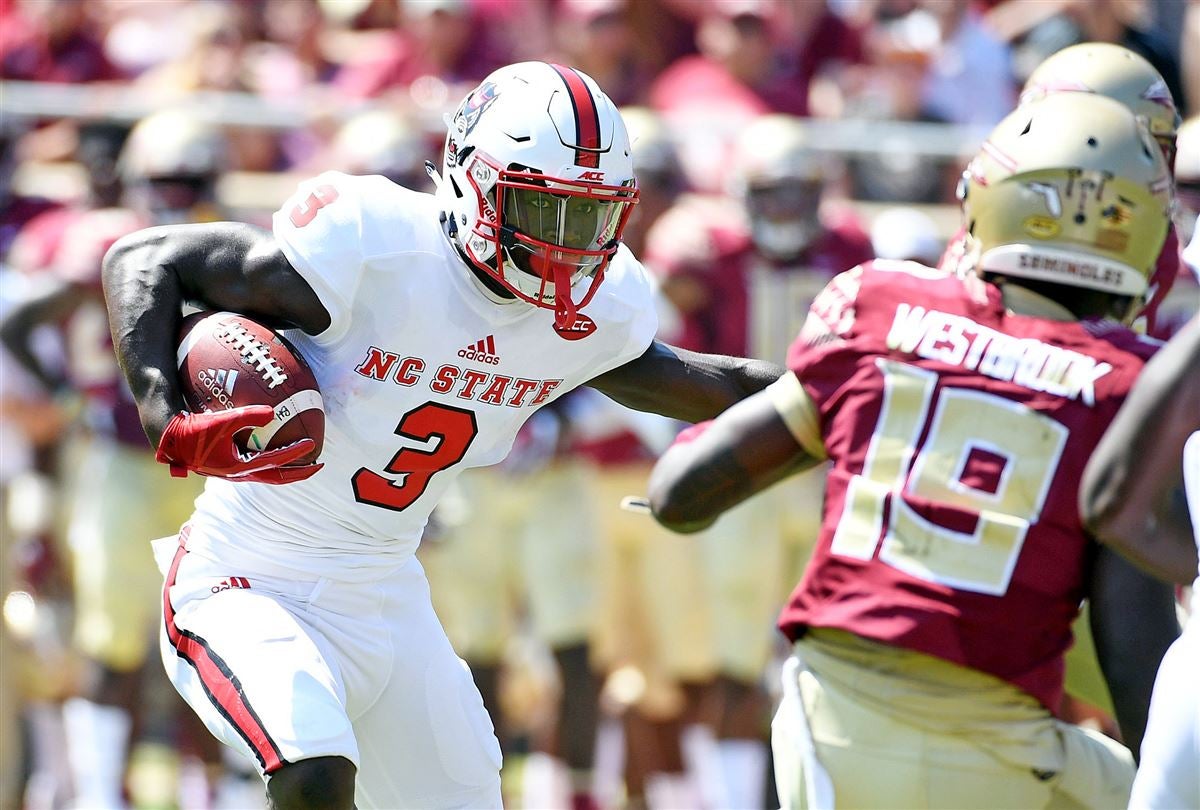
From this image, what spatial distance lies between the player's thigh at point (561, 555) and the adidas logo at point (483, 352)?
116 inches

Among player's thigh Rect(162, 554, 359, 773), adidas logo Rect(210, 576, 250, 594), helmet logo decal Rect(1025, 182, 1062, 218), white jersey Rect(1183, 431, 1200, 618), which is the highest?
helmet logo decal Rect(1025, 182, 1062, 218)

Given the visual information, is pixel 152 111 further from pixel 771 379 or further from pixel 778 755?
pixel 778 755

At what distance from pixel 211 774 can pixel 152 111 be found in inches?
99.6

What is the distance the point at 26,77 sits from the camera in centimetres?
827

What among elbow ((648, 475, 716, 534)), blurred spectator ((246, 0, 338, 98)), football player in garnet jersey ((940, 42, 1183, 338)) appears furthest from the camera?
blurred spectator ((246, 0, 338, 98))

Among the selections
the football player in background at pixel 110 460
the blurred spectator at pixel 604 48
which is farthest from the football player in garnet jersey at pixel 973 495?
the blurred spectator at pixel 604 48

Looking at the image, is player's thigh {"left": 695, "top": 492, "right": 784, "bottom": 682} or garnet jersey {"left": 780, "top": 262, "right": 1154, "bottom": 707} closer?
garnet jersey {"left": 780, "top": 262, "right": 1154, "bottom": 707}

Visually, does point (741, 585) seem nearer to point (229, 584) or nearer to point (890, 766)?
point (229, 584)

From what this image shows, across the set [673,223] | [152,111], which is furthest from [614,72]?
[152,111]

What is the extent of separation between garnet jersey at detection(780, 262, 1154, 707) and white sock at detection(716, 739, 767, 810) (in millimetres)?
3588

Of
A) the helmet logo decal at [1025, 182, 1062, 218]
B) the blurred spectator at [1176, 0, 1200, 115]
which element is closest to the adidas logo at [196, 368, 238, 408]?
the helmet logo decal at [1025, 182, 1062, 218]

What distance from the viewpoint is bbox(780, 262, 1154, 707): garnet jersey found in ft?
10.2

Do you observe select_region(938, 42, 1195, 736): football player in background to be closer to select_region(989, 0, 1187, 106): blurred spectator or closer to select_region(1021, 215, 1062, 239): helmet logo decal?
select_region(1021, 215, 1062, 239): helmet logo decal

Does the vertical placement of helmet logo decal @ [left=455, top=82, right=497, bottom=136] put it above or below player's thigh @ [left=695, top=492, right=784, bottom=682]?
above
